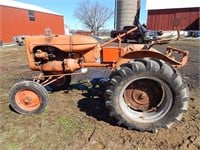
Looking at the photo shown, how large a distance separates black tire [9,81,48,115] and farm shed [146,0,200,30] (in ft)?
99.2

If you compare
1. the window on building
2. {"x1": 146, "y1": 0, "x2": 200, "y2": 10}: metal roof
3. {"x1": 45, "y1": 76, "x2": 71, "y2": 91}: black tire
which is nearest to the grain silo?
{"x1": 146, "y1": 0, "x2": 200, "y2": 10}: metal roof

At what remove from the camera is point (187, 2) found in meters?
33.9

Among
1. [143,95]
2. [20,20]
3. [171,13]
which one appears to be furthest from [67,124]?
[171,13]

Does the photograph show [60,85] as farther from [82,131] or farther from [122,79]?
[122,79]

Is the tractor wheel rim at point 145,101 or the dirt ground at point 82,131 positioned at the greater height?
the tractor wheel rim at point 145,101

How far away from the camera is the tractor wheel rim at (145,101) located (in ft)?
11.7

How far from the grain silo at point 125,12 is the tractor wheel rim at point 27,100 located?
110 ft

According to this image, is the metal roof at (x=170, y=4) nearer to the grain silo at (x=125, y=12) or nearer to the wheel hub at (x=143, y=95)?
the grain silo at (x=125, y=12)

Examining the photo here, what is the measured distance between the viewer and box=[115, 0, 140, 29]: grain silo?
3608 cm

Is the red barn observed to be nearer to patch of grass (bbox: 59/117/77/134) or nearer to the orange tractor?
the orange tractor

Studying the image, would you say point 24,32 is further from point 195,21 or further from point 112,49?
point 112,49

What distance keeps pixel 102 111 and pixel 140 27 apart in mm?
1763

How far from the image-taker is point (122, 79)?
11.5 feet

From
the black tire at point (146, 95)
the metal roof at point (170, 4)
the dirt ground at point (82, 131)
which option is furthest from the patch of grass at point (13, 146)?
the metal roof at point (170, 4)
